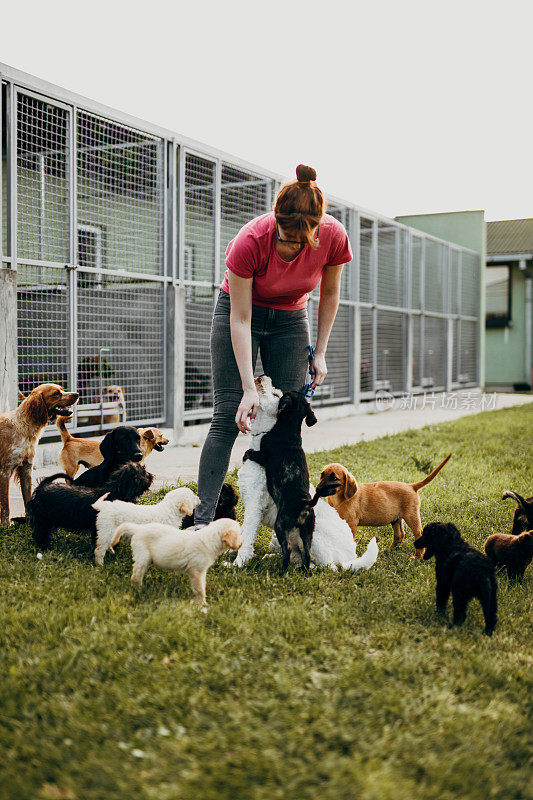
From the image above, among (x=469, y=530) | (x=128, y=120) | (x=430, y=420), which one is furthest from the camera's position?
(x=430, y=420)

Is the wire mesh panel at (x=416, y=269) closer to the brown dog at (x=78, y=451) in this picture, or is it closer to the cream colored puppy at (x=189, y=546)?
the brown dog at (x=78, y=451)

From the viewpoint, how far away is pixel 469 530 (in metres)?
3.79

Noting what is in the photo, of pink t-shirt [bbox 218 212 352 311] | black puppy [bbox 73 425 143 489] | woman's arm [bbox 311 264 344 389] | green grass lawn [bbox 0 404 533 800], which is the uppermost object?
pink t-shirt [bbox 218 212 352 311]

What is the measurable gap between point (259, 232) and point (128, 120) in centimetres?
441

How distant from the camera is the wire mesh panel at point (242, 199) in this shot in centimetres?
889

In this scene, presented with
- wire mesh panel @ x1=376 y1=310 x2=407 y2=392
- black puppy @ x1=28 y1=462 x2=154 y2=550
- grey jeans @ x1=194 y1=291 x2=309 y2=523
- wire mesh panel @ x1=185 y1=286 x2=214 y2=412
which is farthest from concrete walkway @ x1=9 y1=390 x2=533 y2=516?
grey jeans @ x1=194 y1=291 x2=309 y2=523

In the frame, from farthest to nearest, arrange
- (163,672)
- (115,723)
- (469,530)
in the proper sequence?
(469,530) → (163,672) → (115,723)

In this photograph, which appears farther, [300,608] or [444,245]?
[444,245]

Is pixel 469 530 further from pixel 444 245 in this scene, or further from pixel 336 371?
pixel 444 245

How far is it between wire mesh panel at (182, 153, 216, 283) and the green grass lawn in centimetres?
543

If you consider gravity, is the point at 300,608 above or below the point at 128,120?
below

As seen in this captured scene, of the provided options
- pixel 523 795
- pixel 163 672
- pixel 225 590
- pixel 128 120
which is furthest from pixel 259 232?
pixel 128 120

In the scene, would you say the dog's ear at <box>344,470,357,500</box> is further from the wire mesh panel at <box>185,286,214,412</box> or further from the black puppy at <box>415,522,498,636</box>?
the wire mesh panel at <box>185,286,214,412</box>

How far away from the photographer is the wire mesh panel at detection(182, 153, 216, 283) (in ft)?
26.0
